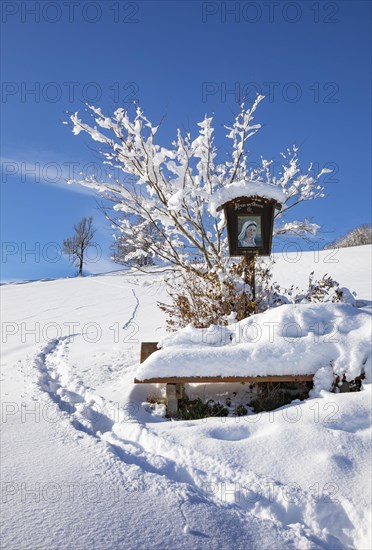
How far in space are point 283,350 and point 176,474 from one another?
2.11 m

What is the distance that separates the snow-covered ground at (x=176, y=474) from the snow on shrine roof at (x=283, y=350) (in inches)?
16.2

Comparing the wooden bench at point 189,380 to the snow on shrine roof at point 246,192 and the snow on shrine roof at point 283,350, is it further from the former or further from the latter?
the snow on shrine roof at point 246,192

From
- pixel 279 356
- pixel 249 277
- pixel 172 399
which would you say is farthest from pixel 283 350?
pixel 249 277

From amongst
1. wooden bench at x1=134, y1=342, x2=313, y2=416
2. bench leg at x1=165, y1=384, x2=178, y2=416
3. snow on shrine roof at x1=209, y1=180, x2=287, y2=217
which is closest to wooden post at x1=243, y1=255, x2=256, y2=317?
snow on shrine roof at x1=209, y1=180, x2=287, y2=217

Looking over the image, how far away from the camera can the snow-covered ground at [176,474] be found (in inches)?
110

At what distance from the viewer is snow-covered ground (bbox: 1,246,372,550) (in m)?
2.79

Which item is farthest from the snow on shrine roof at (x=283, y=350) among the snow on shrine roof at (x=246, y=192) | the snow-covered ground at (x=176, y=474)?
the snow on shrine roof at (x=246, y=192)

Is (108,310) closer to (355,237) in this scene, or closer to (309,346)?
(309,346)

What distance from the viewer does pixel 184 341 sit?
5777 millimetres

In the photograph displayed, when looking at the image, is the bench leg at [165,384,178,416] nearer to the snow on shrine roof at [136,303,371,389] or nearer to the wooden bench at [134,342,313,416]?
the wooden bench at [134,342,313,416]

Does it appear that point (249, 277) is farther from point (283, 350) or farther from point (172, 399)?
point (172, 399)

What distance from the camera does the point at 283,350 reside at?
5191 millimetres

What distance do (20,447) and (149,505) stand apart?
5.84ft

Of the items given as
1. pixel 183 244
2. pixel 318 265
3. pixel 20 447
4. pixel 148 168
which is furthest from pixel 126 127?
pixel 318 265
